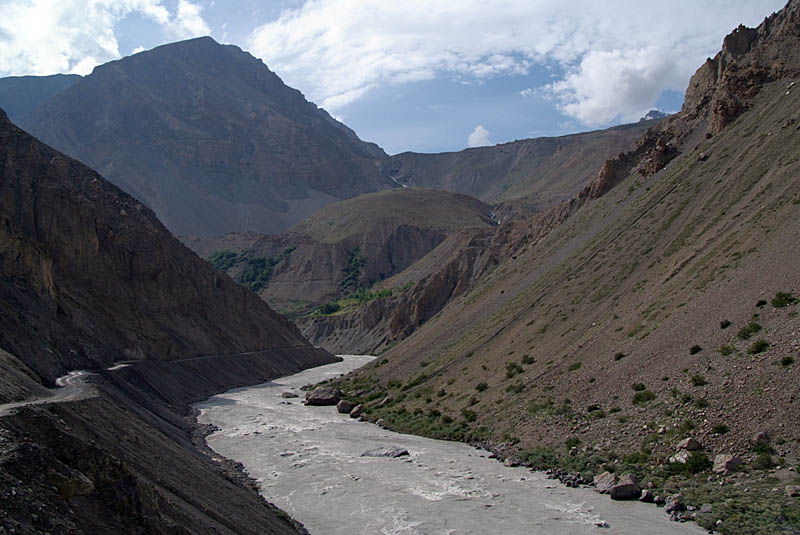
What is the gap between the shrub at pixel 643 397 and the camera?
26906 mm

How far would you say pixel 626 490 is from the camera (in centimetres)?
2194

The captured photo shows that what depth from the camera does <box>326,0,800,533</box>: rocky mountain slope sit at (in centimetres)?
2245

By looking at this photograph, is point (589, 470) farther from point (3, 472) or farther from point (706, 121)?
point (706, 121)

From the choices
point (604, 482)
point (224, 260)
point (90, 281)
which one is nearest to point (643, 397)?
point (604, 482)

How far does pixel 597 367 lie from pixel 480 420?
22.5 feet

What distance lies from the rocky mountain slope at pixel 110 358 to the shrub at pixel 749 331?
1937 cm

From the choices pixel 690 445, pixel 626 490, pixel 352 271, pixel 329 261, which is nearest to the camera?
pixel 626 490

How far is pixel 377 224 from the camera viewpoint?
199 meters

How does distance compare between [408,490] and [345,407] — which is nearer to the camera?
[408,490]

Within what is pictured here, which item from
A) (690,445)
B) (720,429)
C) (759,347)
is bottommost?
(690,445)

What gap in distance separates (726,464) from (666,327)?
38.1 ft

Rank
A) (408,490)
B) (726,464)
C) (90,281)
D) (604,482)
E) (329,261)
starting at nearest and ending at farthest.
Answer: (726,464) → (604,482) → (408,490) → (90,281) → (329,261)

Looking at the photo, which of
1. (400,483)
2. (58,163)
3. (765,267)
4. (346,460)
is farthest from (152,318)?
(765,267)

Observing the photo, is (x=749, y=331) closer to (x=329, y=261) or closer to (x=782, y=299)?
(x=782, y=299)
